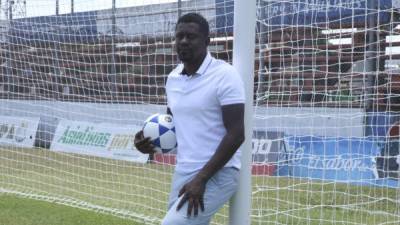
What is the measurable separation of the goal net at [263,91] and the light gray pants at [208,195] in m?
2.65

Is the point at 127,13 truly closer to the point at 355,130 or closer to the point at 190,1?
the point at 190,1

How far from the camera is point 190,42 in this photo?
302 cm

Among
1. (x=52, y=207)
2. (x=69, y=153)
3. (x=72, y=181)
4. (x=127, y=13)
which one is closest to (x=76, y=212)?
(x=52, y=207)

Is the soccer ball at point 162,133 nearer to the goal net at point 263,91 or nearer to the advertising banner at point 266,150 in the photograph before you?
the goal net at point 263,91

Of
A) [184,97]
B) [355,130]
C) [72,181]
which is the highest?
[184,97]

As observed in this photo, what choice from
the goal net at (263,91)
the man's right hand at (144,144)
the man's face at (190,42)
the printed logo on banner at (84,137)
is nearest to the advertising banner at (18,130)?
the printed logo on banner at (84,137)

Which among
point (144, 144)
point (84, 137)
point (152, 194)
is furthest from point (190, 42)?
point (84, 137)

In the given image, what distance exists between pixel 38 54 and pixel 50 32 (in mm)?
499

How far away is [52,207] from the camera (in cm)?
656

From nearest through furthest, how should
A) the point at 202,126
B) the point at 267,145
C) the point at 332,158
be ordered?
the point at 202,126, the point at 332,158, the point at 267,145

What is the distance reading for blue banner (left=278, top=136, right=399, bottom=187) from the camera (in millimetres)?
7391

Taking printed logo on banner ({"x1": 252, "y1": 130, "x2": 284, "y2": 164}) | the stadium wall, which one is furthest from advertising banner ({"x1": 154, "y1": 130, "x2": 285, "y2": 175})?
the stadium wall

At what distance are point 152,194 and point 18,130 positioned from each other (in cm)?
583

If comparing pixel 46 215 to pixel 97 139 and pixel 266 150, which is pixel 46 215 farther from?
pixel 97 139
